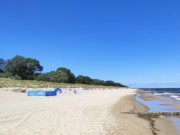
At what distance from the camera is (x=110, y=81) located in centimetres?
16025

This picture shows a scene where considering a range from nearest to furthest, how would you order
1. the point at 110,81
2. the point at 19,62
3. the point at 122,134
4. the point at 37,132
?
the point at 37,132 < the point at 122,134 < the point at 19,62 < the point at 110,81

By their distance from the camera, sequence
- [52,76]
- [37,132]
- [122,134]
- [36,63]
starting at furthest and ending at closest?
[36,63], [52,76], [122,134], [37,132]

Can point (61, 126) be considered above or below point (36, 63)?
below

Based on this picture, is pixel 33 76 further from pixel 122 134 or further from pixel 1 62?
pixel 122 134

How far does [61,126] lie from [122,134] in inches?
109

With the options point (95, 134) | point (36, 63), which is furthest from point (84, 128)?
point (36, 63)

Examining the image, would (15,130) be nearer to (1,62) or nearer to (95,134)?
(95,134)

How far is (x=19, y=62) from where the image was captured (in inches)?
2486

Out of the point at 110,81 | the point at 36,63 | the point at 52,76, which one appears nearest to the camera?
the point at 52,76

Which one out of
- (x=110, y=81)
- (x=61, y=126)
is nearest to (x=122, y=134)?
(x=61, y=126)

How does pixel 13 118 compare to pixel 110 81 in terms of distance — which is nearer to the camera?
pixel 13 118

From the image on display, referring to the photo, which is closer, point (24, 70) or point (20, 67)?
point (20, 67)

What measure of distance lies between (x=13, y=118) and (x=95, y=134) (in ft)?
14.8

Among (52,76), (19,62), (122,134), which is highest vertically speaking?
(19,62)
